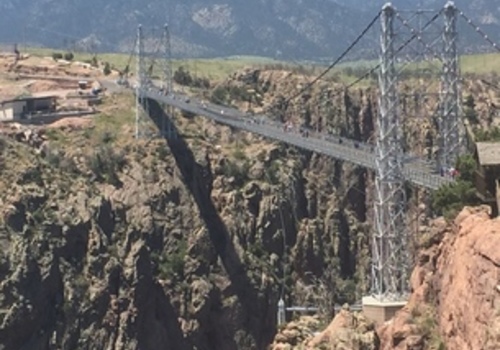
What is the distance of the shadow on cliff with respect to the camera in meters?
72.1

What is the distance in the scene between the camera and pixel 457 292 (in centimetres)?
2428

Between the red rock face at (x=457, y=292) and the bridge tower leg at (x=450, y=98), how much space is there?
1977 cm

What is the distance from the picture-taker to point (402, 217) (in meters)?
43.2

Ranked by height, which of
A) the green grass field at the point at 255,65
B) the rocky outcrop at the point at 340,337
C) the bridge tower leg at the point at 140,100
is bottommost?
the rocky outcrop at the point at 340,337

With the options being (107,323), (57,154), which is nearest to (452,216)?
(107,323)

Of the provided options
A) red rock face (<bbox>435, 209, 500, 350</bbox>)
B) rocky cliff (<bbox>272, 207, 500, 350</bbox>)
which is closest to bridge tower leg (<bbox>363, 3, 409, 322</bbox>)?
rocky cliff (<bbox>272, 207, 500, 350</bbox>)

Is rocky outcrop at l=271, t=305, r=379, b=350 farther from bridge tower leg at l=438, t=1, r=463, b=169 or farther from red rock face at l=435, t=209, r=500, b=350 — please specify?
bridge tower leg at l=438, t=1, r=463, b=169

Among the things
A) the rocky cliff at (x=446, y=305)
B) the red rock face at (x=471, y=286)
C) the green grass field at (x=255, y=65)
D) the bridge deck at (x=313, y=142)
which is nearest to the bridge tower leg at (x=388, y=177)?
the bridge deck at (x=313, y=142)

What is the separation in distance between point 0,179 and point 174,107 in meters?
16.4

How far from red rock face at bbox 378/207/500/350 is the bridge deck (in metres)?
18.5

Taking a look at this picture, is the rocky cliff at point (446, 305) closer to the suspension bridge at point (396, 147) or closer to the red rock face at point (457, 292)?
the red rock face at point (457, 292)

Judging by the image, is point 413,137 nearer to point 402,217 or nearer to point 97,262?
point 97,262

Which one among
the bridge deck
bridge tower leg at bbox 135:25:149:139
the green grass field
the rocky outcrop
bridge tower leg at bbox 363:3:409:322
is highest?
the green grass field

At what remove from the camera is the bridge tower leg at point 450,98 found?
4893 centimetres
